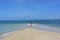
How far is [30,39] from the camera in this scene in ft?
24.7

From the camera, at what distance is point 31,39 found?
24.7ft

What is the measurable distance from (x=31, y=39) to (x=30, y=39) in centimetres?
8
